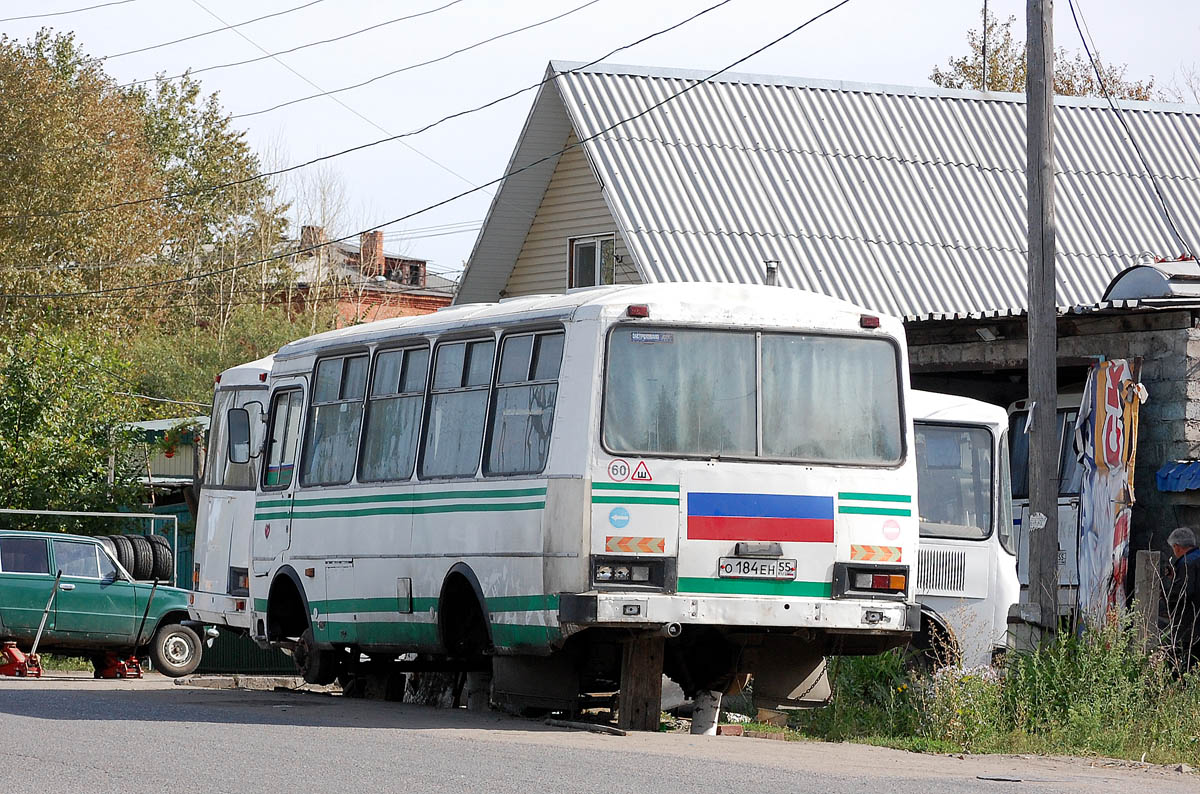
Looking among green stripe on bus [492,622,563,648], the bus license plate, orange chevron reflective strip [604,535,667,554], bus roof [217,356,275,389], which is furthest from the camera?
bus roof [217,356,275,389]

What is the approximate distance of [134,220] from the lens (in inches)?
2063

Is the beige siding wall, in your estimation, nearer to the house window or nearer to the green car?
the house window

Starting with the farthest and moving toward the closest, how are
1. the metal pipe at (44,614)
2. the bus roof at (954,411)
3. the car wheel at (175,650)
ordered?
1. the car wheel at (175,650)
2. the metal pipe at (44,614)
3. the bus roof at (954,411)

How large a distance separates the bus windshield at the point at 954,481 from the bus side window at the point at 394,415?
15.2 ft

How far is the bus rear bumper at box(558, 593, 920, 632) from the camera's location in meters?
12.6

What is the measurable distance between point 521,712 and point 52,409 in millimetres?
14926

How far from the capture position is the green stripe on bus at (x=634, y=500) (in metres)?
12.8

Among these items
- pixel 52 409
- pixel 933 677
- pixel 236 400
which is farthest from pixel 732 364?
pixel 52 409

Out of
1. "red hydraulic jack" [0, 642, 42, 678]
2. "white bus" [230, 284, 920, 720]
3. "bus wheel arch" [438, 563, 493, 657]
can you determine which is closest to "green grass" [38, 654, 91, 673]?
"red hydraulic jack" [0, 642, 42, 678]

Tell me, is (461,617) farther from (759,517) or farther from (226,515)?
(226,515)

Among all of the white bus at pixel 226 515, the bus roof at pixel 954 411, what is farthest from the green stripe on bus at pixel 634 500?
the white bus at pixel 226 515

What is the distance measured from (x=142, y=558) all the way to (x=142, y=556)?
0.03 m

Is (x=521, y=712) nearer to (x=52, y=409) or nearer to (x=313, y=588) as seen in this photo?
(x=313, y=588)

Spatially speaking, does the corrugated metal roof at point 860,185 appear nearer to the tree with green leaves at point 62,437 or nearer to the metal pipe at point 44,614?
the tree with green leaves at point 62,437
